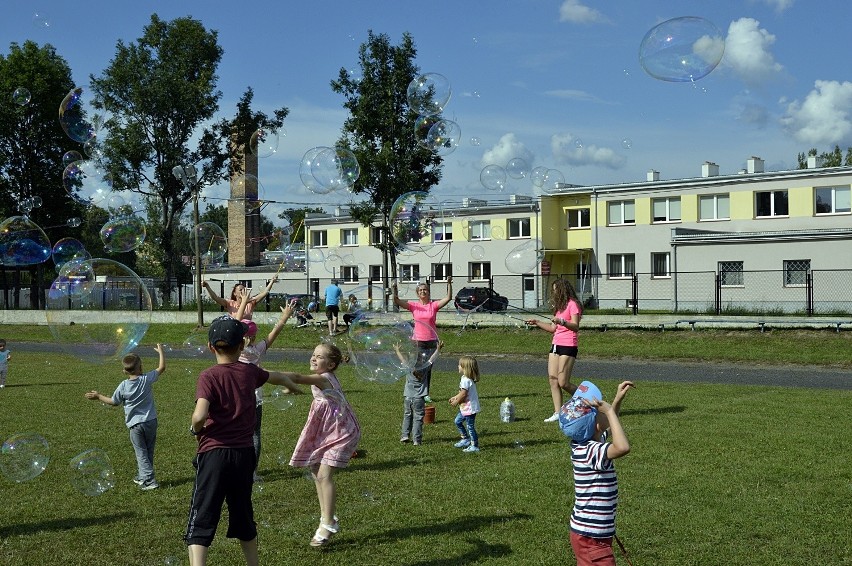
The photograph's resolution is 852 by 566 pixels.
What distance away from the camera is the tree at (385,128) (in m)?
34.1

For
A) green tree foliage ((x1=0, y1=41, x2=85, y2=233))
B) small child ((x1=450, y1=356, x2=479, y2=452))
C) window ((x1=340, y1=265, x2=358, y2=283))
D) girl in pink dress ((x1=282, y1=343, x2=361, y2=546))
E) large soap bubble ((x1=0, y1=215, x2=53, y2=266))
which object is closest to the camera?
girl in pink dress ((x1=282, y1=343, x2=361, y2=546))

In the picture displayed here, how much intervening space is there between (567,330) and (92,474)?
6802 millimetres

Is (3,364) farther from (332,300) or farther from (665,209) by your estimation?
(665,209)

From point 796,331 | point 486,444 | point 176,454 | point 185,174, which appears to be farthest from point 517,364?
point 185,174

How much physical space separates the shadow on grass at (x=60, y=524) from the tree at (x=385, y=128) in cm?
2604

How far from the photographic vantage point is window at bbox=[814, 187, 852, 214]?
45.9 metres

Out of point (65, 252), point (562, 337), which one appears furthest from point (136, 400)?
point (65, 252)

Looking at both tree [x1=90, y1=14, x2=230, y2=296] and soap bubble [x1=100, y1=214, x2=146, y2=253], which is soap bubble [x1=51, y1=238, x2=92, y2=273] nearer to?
soap bubble [x1=100, y1=214, x2=146, y2=253]

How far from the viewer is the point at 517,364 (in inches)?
905

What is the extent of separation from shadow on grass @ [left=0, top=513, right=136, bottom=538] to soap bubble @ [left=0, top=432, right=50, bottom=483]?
64 centimetres

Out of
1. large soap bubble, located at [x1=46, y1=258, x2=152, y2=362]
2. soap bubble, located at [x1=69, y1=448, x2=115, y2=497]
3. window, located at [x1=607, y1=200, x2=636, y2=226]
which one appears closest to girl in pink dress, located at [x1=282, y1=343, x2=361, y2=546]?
soap bubble, located at [x1=69, y1=448, x2=115, y2=497]

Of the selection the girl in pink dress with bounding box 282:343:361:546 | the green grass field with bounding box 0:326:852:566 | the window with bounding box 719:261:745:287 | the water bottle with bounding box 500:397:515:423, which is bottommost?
the green grass field with bounding box 0:326:852:566

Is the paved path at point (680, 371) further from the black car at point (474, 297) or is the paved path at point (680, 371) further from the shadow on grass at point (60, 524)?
the black car at point (474, 297)

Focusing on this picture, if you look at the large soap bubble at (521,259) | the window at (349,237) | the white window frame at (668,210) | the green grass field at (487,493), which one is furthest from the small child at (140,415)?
the window at (349,237)
